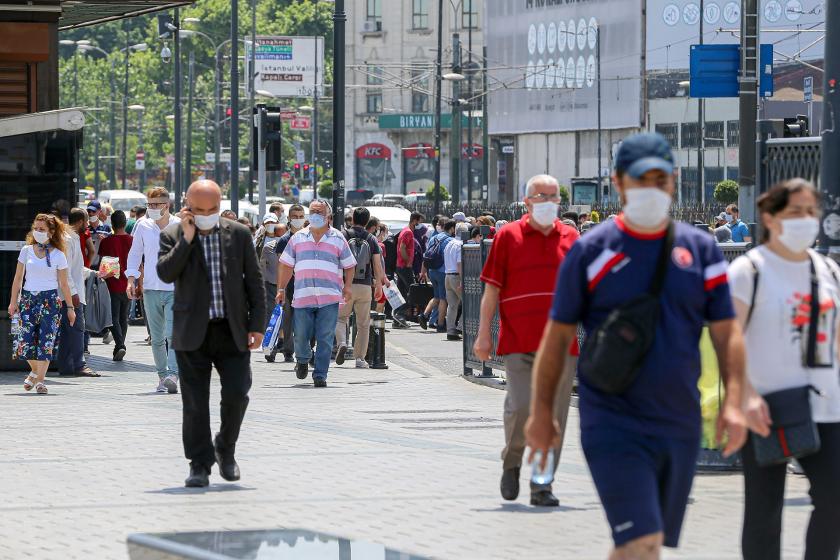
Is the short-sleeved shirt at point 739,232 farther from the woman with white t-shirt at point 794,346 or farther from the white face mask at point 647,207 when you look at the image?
the white face mask at point 647,207

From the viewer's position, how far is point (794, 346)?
649 centimetres

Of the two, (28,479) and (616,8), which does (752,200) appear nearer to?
(28,479)

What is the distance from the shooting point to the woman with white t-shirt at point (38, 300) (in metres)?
16.4

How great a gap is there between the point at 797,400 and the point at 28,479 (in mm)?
5372

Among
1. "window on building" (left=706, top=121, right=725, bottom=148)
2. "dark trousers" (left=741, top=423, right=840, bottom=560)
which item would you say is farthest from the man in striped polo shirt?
"window on building" (left=706, top=121, right=725, bottom=148)

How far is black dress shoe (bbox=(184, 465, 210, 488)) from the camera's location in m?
10.1

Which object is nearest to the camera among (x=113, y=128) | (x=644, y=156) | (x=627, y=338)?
(x=627, y=338)

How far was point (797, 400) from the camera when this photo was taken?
6.45 metres

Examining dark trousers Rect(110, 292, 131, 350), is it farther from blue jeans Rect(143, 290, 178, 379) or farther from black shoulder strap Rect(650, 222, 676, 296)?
black shoulder strap Rect(650, 222, 676, 296)

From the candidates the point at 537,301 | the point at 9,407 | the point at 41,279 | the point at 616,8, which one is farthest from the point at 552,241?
the point at 616,8

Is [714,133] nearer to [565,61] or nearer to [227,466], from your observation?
[565,61]

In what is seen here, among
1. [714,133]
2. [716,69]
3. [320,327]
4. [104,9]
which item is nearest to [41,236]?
[320,327]

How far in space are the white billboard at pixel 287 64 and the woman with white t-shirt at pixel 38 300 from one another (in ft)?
247

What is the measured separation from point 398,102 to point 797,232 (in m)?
111
